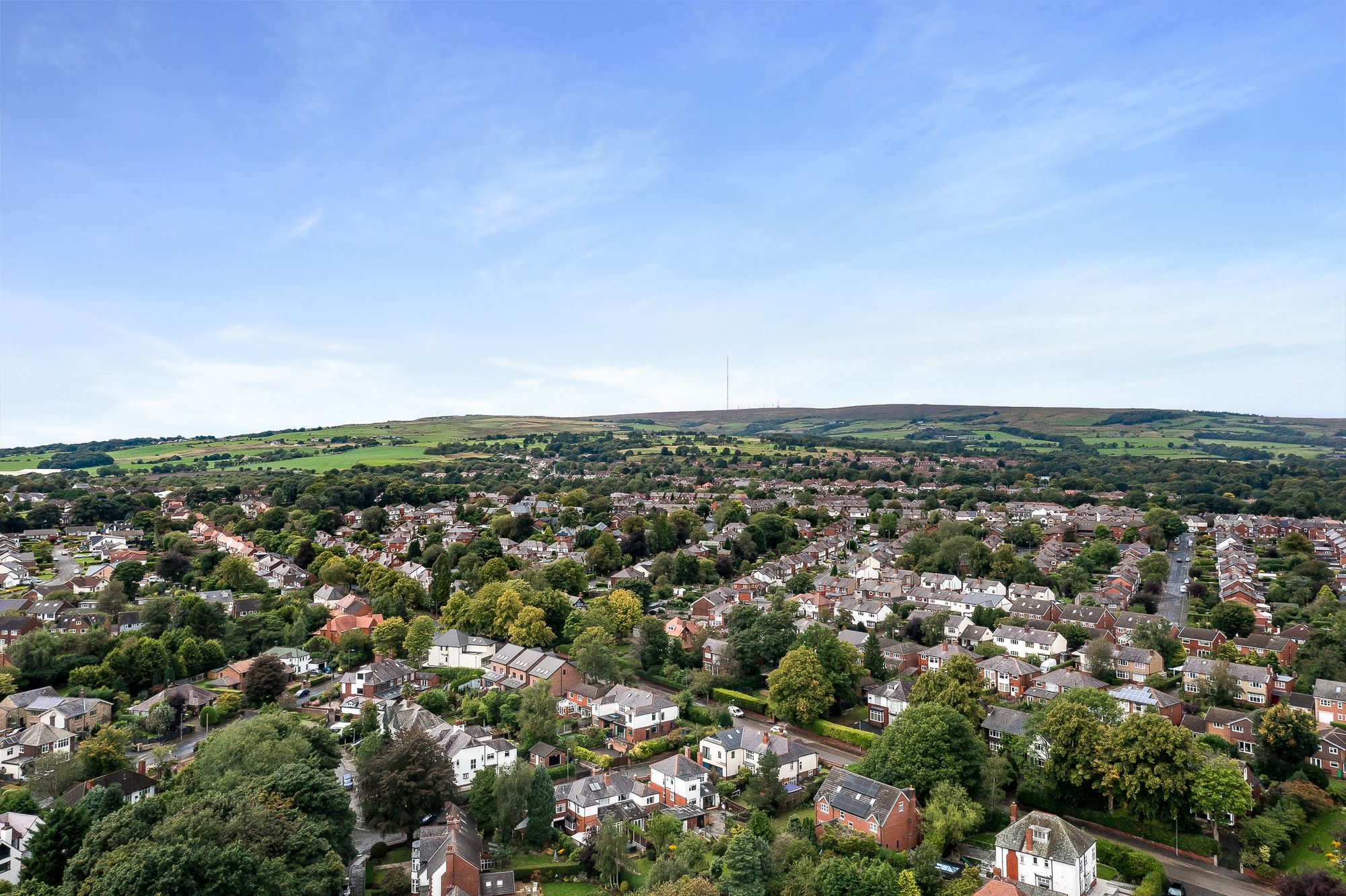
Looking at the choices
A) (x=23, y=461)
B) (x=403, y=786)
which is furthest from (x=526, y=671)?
(x=23, y=461)

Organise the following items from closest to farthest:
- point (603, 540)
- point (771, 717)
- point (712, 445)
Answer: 1. point (771, 717)
2. point (603, 540)
3. point (712, 445)

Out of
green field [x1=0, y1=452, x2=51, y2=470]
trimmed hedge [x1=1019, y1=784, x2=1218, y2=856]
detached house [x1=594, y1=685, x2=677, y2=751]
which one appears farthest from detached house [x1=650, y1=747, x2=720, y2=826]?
green field [x1=0, y1=452, x2=51, y2=470]

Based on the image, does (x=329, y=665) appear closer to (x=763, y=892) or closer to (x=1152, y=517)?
(x=763, y=892)

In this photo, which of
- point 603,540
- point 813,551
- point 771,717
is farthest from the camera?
point 813,551

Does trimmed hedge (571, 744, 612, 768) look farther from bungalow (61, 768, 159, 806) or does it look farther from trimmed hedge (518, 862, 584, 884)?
bungalow (61, 768, 159, 806)

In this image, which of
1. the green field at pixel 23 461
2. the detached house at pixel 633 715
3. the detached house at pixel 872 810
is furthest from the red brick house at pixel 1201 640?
the green field at pixel 23 461

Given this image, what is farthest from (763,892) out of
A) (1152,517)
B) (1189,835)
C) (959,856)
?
(1152,517)
